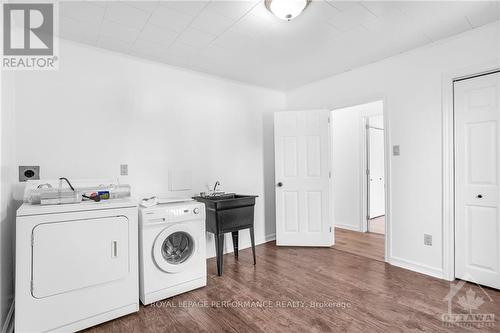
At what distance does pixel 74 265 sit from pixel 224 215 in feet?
4.57

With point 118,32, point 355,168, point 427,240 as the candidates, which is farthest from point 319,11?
point 355,168

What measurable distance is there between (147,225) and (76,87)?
1.52 meters

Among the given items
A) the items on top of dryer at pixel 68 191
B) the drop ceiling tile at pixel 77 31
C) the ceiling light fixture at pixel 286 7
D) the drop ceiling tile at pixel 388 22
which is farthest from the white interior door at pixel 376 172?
the drop ceiling tile at pixel 77 31

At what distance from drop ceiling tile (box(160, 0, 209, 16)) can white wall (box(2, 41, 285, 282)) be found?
1.08 meters

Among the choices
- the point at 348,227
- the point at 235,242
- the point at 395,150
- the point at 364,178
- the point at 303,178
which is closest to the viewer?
the point at 395,150

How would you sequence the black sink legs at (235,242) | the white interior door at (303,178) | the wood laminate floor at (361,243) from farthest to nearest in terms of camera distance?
the white interior door at (303,178), the wood laminate floor at (361,243), the black sink legs at (235,242)

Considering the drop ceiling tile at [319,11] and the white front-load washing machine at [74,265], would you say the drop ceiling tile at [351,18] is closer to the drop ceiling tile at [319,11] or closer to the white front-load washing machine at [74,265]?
the drop ceiling tile at [319,11]

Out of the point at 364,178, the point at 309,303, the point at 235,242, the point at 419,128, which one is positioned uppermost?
the point at 419,128

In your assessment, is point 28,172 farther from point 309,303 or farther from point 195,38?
point 309,303

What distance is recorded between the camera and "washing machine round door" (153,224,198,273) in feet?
7.47

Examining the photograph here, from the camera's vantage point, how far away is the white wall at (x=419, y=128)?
253 cm

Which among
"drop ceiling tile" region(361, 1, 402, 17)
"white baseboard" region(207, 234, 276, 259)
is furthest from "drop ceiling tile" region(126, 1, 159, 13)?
"white baseboard" region(207, 234, 276, 259)

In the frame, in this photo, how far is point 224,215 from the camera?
2859mm

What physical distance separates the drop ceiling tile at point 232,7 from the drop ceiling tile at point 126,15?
22.3 inches
